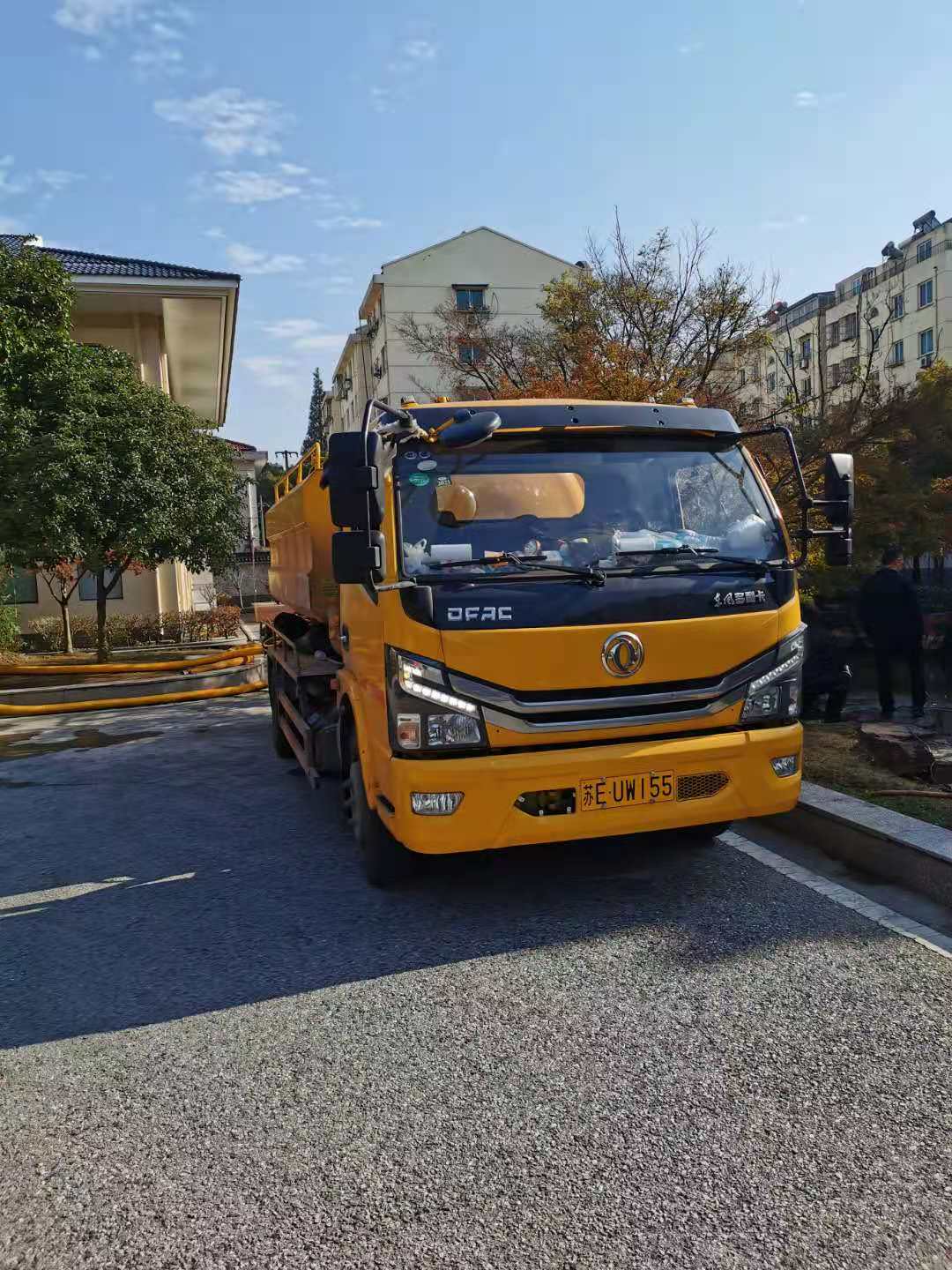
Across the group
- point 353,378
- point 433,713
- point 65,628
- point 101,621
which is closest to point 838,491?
point 433,713

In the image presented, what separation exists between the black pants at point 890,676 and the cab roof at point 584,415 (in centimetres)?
565

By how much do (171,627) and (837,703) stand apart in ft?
47.5

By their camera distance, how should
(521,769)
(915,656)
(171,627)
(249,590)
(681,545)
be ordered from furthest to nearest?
(249,590) → (171,627) → (915,656) → (681,545) → (521,769)

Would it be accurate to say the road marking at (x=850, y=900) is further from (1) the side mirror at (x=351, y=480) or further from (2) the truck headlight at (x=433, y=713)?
(1) the side mirror at (x=351, y=480)

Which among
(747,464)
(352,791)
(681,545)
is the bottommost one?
(352,791)

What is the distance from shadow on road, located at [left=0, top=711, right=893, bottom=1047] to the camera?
153 inches

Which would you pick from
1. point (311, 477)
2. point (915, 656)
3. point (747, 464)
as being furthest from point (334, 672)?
point (915, 656)

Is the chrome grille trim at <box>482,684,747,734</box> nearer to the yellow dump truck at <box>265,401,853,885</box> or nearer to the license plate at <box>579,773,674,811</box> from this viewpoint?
the yellow dump truck at <box>265,401,853,885</box>

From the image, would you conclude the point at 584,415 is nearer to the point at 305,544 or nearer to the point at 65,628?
the point at 305,544

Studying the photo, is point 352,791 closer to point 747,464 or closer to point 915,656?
point 747,464

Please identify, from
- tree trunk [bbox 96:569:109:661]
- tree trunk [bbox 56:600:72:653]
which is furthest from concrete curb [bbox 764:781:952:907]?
tree trunk [bbox 56:600:72:653]

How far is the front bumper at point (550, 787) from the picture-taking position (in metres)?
4.00

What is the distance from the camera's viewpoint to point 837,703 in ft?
30.0

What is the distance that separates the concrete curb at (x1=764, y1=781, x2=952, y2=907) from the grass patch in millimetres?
181
